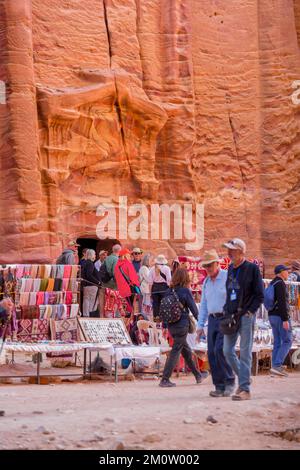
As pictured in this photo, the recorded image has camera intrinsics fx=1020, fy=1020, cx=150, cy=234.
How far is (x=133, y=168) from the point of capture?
27984mm

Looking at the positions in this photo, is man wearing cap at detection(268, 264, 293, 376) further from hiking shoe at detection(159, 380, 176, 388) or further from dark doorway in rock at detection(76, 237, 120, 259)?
dark doorway in rock at detection(76, 237, 120, 259)

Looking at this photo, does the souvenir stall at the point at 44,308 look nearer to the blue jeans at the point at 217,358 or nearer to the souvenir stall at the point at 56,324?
the souvenir stall at the point at 56,324

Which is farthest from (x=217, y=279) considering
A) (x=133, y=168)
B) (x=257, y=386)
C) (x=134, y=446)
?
(x=133, y=168)

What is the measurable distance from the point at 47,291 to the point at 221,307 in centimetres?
517

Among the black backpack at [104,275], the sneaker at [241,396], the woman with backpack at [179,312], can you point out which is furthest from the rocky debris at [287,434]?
the black backpack at [104,275]

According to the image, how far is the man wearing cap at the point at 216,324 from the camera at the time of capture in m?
11.9

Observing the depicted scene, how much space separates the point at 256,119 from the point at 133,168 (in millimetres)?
4881

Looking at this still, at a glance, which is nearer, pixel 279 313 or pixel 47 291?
pixel 279 313

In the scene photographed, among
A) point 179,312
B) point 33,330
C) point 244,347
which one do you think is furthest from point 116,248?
point 244,347

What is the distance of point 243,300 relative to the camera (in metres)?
11.3

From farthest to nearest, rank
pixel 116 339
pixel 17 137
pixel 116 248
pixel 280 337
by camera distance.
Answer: pixel 17 137 < pixel 116 248 < pixel 116 339 < pixel 280 337

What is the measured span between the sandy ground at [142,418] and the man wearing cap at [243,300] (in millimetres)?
347

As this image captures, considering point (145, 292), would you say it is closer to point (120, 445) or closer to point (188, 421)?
point (188, 421)

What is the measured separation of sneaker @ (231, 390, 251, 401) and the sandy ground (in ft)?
0.26
